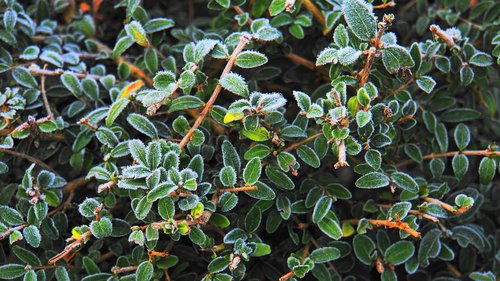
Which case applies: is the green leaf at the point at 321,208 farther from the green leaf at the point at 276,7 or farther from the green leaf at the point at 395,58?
the green leaf at the point at 276,7

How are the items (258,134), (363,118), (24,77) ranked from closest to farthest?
(363,118), (258,134), (24,77)

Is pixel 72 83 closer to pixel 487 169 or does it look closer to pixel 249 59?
pixel 249 59

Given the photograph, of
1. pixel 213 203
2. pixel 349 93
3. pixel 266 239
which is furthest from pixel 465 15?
pixel 213 203

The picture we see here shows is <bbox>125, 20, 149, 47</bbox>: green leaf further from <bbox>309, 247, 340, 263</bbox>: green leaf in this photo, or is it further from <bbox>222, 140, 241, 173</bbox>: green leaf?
<bbox>309, 247, 340, 263</bbox>: green leaf

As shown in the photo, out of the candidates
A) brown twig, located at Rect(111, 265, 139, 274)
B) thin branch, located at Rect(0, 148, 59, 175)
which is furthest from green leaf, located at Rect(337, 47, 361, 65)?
thin branch, located at Rect(0, 148, 59, 175)

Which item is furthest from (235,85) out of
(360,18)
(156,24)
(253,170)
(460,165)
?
(460,165)

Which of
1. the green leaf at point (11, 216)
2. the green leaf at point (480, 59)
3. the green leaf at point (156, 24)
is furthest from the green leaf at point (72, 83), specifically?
the green leaf at point (480, 59)
